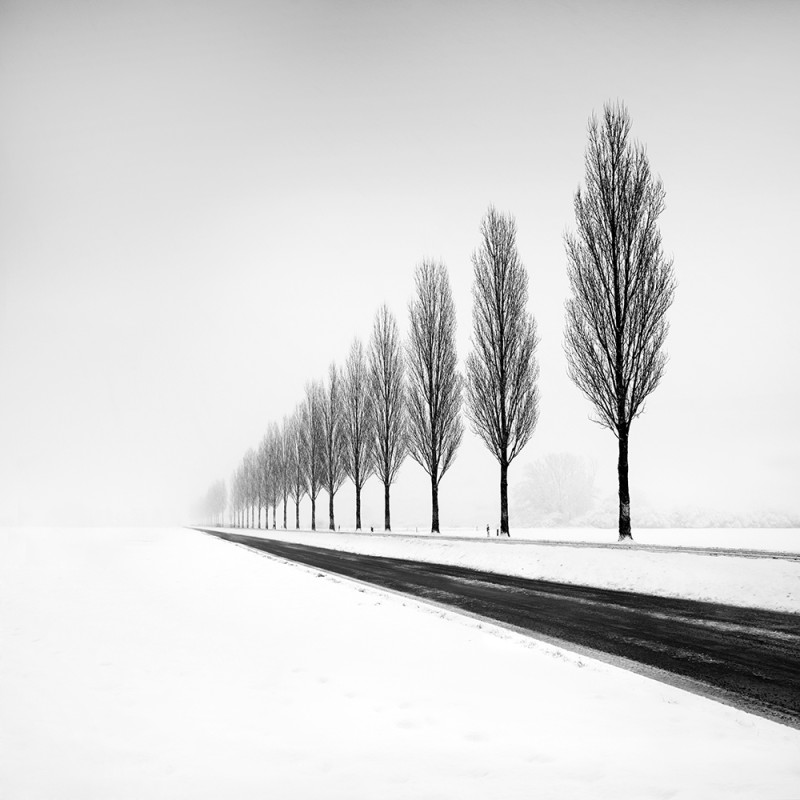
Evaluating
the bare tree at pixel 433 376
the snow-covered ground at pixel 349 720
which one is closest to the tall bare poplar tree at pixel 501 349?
the bare tree at pixel 433 376

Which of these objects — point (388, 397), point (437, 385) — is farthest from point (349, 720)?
point (388, 397)

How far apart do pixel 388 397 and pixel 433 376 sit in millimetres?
6376

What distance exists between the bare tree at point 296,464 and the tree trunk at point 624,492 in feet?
128

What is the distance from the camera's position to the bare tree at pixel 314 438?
155 ft

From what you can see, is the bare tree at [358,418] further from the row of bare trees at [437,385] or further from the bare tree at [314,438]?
the bare tree at [314,438]

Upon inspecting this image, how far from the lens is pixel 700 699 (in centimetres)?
419

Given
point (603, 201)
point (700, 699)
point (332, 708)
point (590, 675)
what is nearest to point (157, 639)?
point (332, 708)

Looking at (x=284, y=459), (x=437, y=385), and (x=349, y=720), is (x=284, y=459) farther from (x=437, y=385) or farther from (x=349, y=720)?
(x=349, y=720)

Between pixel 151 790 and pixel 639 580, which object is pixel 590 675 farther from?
pixel 639 580

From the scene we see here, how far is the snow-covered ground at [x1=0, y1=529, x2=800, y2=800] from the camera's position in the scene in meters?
2.87

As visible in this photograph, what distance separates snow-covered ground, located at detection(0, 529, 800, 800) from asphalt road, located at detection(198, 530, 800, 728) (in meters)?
0.54

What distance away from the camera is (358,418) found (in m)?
40.2

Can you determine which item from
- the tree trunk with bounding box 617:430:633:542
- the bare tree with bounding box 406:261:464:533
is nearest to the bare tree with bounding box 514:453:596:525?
the bare tree with bounding box 406:261:464:533

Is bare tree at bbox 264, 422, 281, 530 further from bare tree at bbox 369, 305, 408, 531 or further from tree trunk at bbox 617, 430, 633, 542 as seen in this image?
tree trunk at bbox 617, 430, 633, 542
